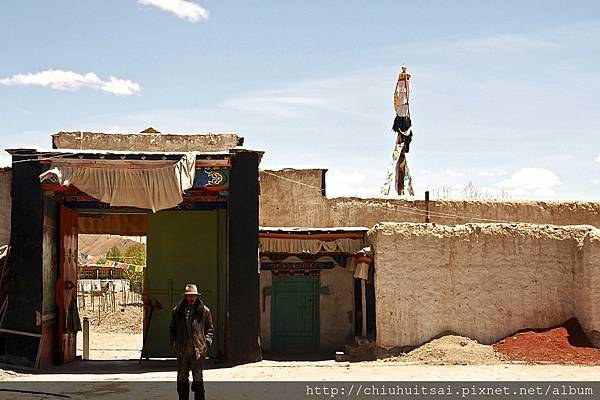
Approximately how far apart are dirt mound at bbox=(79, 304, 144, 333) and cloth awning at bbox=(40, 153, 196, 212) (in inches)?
494

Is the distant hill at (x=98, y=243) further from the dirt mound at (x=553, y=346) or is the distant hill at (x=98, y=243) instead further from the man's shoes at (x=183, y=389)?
the man's shoes at (x=183, y=389)

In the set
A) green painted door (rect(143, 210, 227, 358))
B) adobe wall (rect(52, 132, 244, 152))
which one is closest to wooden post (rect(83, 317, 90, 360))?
green painted door (rect(143, 210, 227, 358))

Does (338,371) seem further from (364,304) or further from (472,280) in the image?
(364,304)

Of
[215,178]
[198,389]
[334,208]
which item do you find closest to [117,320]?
[334,208]

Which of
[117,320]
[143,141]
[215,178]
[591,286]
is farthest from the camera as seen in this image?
[117,320]

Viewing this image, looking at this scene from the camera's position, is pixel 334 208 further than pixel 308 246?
Yes

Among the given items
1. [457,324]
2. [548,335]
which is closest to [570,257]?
[548,335]

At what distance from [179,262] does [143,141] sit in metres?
3.43

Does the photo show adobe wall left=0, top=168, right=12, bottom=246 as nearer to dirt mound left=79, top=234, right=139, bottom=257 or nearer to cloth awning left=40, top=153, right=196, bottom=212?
cloth awning left=40, top=153, right=196, bottom=212

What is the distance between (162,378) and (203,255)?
379 cm

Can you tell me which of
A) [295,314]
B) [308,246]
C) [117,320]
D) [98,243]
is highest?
[308,246]

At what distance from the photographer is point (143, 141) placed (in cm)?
1706

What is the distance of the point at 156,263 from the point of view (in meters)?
15.1

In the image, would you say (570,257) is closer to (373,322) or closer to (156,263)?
(373,322)
